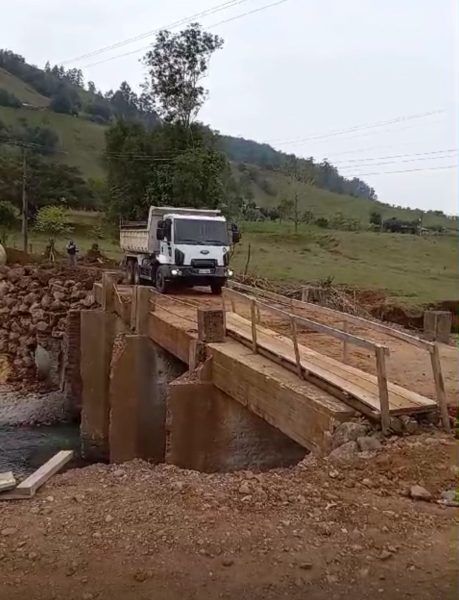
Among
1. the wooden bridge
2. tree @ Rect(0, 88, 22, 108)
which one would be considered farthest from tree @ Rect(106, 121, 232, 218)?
tree @ Rect(0, 88, 22, 108)

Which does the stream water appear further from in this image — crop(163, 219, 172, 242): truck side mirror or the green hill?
the green hill

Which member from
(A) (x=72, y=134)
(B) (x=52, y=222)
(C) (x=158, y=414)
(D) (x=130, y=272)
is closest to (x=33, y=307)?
(D) (x=130, y=272)

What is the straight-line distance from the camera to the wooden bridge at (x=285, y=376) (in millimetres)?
7020

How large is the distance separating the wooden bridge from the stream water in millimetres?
3684

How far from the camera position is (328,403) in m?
7.32

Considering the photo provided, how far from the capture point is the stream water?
50.7 feet

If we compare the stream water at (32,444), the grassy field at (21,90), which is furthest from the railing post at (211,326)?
the grassy field at (21,90)

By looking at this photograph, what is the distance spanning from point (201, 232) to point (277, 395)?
11.1 metres

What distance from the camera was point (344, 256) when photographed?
4056cm

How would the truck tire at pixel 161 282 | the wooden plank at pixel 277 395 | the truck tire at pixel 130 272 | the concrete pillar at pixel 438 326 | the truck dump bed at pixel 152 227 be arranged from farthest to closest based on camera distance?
the truck tire at pixel 130 272, the truck dump bed at pixel 152 227, the truck tire at pixel 161 282, the concrete pillar at pixel 438 326, the wooden plank at pixel 277 395

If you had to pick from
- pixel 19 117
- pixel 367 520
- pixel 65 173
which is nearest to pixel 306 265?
pixel 367 520

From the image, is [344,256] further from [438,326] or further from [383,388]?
[383,388]

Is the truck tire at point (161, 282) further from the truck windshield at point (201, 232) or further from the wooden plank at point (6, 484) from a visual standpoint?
the wooden plank at point (6, 484)

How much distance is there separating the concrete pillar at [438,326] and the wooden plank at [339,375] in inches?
148
